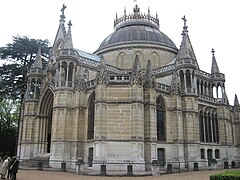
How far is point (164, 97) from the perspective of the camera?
31094 millimetres

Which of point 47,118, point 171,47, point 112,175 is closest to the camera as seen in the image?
point 112,175

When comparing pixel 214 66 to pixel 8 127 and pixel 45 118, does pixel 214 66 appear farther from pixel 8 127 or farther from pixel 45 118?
pixel 8 127

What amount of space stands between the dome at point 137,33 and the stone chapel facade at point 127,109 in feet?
0.66

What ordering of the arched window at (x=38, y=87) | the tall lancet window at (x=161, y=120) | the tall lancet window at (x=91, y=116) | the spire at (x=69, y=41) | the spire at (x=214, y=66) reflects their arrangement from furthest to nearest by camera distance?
the spire at (x=214, y=66) → the arched window at (x=38, y=87) → the spire at (x=69, y=41) → the tall lancet window at (x=161, y=120) → the tall lancet window at (x=91, y=116)

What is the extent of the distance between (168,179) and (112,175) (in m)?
5.28

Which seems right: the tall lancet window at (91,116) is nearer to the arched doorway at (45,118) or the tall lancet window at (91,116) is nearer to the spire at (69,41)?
the spire at (69,41)

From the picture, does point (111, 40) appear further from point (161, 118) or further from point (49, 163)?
point (49, 163)

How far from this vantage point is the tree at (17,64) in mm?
40125

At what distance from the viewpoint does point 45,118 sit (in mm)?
35875

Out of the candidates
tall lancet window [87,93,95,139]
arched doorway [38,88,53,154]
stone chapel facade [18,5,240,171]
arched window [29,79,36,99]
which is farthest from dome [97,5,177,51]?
tall lancet window [87,93,95,139]

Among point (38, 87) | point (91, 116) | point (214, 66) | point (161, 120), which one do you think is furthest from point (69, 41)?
point (214, 66)

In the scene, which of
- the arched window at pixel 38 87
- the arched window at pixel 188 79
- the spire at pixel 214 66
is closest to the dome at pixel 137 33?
the spire at pixel 214 66

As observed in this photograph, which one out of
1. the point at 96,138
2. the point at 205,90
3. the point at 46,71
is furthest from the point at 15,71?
the point at 205,90

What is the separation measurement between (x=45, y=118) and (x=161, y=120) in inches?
613
